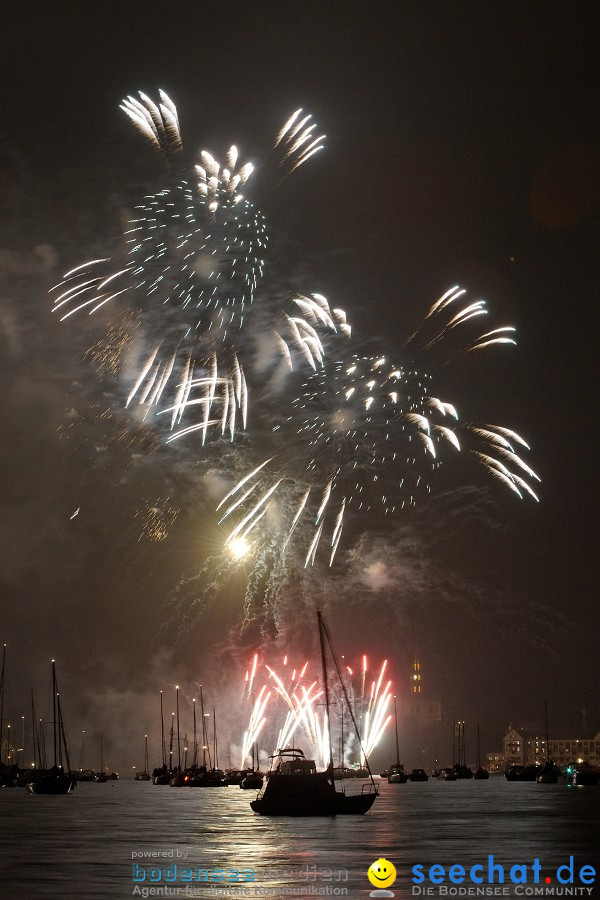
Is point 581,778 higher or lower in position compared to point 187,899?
lower

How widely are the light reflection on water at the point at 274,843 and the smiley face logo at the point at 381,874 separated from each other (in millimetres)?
445

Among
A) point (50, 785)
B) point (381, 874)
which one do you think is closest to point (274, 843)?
A: point (381, 874)

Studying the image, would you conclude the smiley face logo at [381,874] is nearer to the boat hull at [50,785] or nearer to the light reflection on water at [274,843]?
the light reflection on water at [274,843]

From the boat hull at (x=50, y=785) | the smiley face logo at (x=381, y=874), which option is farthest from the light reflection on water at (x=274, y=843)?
the boat hull at (x=50, y=785)

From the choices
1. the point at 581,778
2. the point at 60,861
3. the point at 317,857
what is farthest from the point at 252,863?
the point at 581,778

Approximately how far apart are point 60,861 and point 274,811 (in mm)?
35055

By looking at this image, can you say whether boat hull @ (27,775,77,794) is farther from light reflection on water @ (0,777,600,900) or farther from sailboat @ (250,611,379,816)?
sailboat @ (250,611,379,816)

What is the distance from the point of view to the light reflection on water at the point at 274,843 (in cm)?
4284

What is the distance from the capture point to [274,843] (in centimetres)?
5872

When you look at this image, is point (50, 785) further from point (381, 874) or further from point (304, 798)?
point (381, 874)

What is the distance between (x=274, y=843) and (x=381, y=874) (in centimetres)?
1801

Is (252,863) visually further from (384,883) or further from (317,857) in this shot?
(384,883)

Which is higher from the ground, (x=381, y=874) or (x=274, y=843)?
(x=381, y=874)

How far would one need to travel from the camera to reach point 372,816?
284 feet
